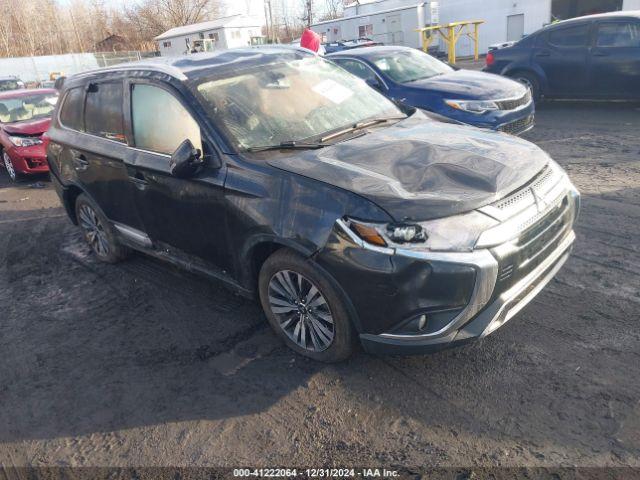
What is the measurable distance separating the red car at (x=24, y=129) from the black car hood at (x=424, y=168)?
6.87m

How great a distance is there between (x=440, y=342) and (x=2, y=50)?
67.8 metres

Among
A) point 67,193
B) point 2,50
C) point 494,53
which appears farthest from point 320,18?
point 67,193

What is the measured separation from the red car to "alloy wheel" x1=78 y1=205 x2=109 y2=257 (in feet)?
12.1

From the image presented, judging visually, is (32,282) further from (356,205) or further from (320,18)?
(320,18)

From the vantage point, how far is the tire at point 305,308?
2.93m

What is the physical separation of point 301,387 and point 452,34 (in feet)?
80.3

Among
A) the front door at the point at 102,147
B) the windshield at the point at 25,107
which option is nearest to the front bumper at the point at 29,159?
the windshield at the point at 25,107

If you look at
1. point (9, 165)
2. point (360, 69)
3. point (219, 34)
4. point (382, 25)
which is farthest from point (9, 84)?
point (219, 34)

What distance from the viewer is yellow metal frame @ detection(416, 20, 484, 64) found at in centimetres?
2411

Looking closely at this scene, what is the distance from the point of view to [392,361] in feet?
10.6

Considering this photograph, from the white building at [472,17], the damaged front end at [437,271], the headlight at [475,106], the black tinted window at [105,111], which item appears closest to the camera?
the damaged front end at [437,271]

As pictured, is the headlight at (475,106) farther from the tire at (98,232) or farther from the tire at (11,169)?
the tire at (11,169)

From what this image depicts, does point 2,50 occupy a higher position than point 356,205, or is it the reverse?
point 2,50

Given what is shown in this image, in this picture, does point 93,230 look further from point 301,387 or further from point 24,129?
point 24,129
